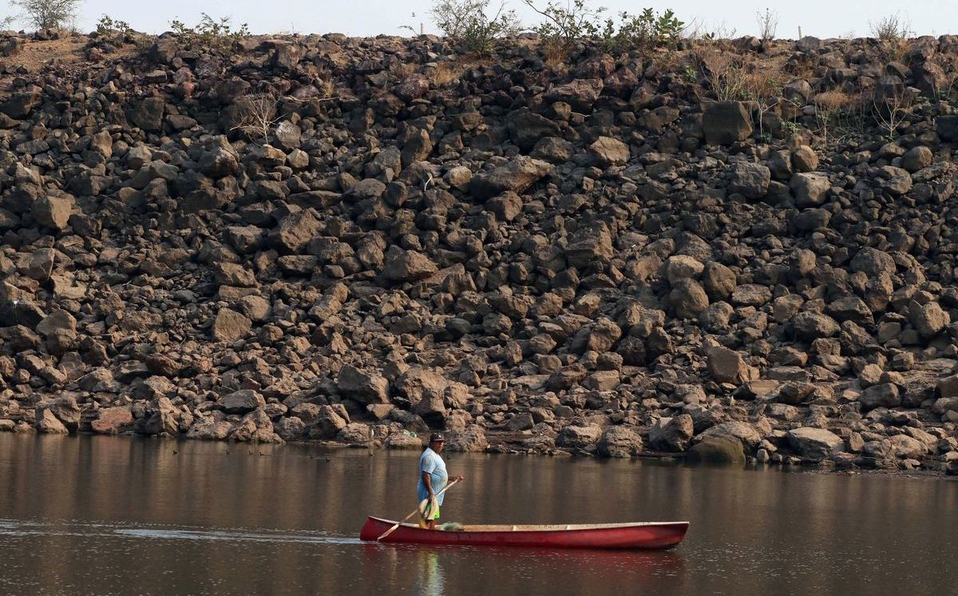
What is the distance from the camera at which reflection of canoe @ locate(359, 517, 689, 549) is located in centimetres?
1828

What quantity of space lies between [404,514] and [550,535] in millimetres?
4224

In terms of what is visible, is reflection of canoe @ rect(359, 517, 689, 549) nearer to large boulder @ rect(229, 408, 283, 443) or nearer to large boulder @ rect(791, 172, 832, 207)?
large boulder @ rect(229, 408, 283, 443)

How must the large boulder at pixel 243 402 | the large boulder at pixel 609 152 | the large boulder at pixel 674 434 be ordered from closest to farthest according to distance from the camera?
the large boulder at pixel 674 434 < the large boulder at pixel 243 402 < the large boulder at pixel 609 152

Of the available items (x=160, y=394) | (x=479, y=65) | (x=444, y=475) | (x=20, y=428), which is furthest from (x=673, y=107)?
(x=444, y=475)

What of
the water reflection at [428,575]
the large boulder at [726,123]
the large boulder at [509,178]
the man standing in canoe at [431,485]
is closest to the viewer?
the water reflection at [428,575]

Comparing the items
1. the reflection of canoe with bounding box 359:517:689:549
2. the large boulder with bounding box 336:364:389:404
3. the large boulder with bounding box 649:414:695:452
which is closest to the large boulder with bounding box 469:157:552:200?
the large boulder with bounding box 336:364:389:404

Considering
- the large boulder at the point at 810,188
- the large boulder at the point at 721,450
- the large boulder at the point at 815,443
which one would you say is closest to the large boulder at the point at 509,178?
the large boulder at the point at 810,188

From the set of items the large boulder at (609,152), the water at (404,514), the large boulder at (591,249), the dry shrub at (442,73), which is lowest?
the water at (404,514)

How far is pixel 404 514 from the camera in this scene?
72.0 feet

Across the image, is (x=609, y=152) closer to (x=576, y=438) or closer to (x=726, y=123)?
(x=726, y=123)

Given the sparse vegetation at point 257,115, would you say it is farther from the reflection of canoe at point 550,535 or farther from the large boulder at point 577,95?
the reflection of canoe at point 550,535

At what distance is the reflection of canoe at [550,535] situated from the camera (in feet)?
60.0

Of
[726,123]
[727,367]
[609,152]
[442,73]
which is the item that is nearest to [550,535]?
[727,367]

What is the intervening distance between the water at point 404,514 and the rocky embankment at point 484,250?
3.80m
